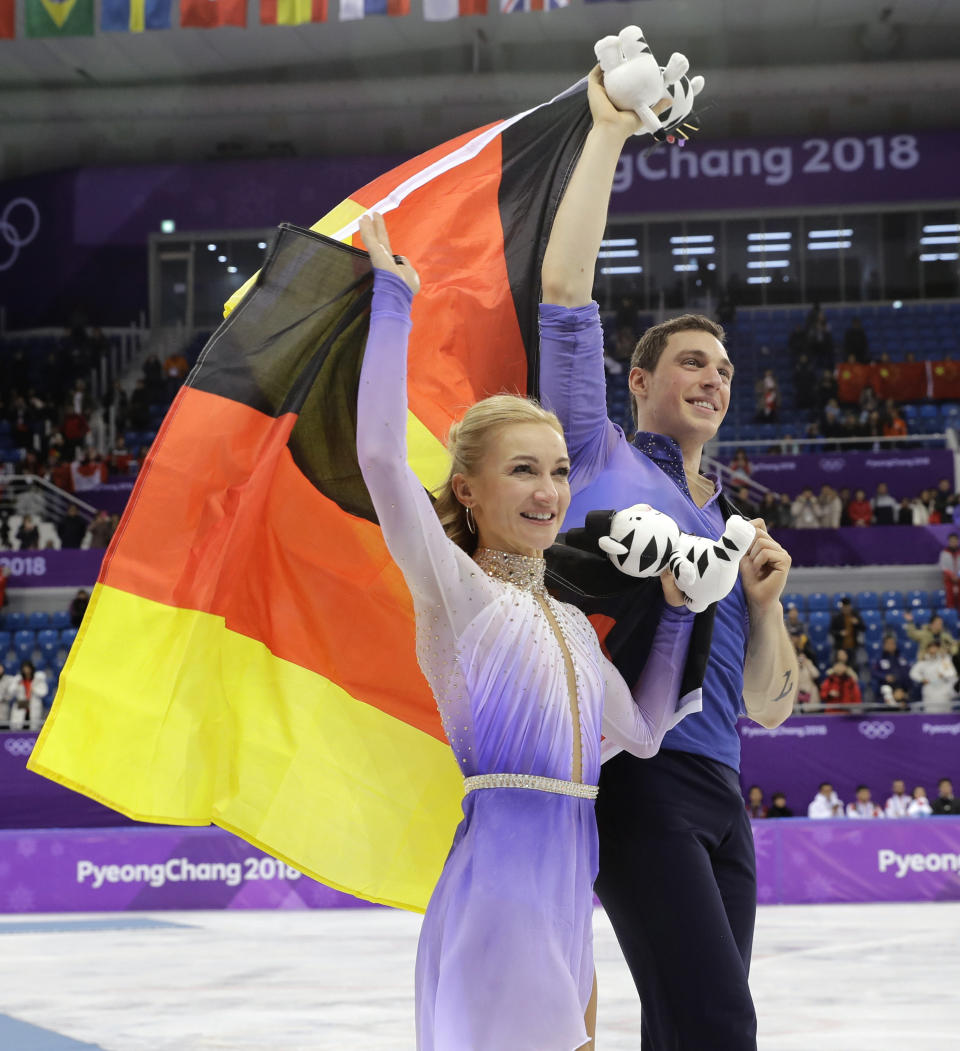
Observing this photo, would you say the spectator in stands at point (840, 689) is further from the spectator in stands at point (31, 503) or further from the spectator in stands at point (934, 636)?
the spectator in stands at point (31, 503)

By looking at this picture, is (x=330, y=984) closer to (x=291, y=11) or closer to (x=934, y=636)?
(x=934, y=636)

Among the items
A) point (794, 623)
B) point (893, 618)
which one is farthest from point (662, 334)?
point (893, 618)

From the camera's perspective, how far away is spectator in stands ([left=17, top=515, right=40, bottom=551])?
1764 cm

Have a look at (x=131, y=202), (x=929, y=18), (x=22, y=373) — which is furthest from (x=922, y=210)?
(x=22, y=373)

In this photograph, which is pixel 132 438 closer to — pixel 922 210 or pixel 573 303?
pixel 922 210

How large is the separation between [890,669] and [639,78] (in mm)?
12950

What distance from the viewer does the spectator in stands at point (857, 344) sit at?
2208 cm

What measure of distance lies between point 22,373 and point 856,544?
46.3 ft

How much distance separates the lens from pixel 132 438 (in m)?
21.8

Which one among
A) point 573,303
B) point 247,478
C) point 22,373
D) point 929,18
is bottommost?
point 247,478

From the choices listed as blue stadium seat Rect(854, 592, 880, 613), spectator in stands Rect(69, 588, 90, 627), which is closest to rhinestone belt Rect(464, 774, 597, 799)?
spectator in stands Rect(69, 588, 90, 627)

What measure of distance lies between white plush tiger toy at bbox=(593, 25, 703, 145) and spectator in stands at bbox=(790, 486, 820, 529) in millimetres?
14894

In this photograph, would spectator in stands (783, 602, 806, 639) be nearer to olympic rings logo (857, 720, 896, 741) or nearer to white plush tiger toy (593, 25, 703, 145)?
olympic rings logo (857, 720, 896, 741)

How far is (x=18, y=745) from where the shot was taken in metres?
14.0
